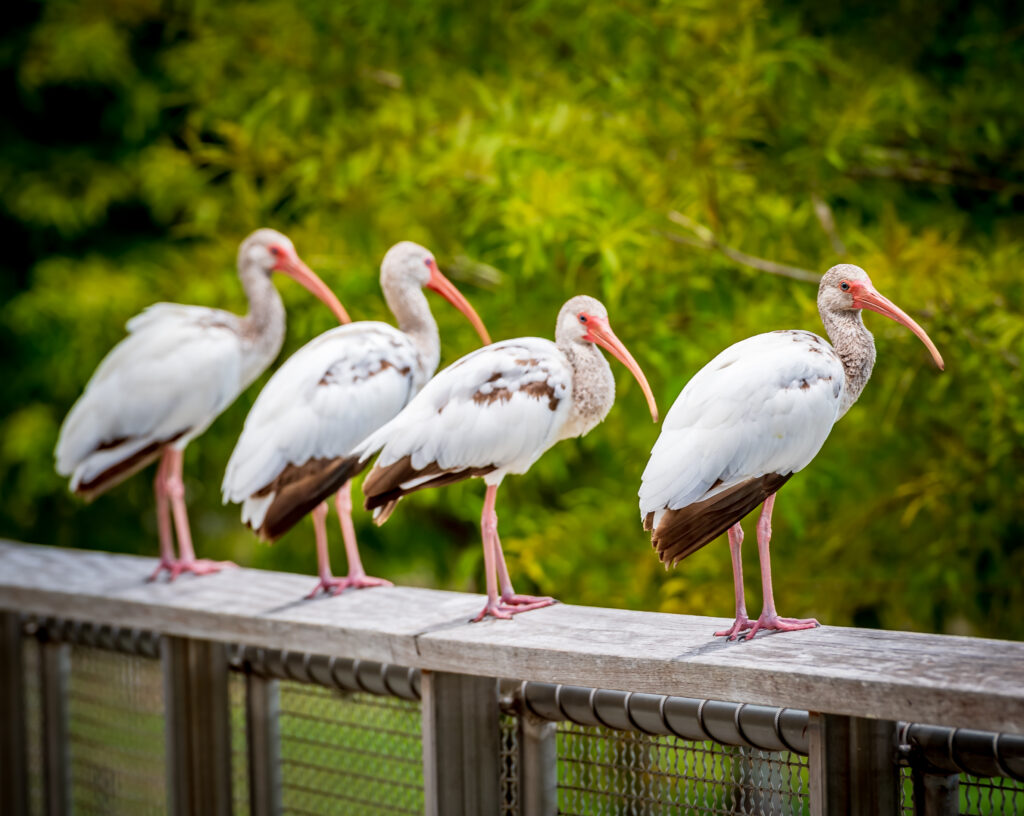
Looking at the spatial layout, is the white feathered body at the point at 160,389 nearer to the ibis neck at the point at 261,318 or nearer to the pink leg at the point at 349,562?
the ibis neck at the point at 261,318

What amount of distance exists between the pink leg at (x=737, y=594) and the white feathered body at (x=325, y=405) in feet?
3.08

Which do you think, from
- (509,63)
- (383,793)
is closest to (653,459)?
(383,793)

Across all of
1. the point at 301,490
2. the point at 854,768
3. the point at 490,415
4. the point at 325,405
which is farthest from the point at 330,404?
the point at 854,768

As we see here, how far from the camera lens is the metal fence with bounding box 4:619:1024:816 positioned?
1702mm

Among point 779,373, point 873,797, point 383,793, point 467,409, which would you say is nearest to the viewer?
point 873,797

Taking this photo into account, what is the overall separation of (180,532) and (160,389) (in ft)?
1.47

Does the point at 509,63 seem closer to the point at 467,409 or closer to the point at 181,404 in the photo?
the point at 181,404

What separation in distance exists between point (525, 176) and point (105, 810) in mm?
2118

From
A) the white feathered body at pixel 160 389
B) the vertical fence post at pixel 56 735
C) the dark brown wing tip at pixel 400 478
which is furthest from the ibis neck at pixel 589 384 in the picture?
the vertical fence post at pixel 56 735

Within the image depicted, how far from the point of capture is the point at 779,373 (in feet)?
6.03

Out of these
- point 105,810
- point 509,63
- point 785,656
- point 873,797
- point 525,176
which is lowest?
point 105,810

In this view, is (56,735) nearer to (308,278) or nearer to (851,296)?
(308,278)

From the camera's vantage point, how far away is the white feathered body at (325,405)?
254cm

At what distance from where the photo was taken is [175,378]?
3.06 meters
